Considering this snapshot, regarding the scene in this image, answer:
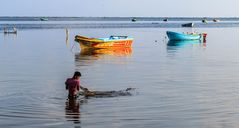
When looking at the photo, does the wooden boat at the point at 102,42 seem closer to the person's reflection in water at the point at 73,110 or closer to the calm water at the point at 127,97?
the calm water at the point at 127,97

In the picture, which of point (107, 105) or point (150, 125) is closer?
point (150, 125)

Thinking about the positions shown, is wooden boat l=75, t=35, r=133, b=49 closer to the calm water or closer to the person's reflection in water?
the calm water

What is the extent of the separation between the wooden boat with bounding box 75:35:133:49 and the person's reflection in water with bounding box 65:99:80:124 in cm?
3052

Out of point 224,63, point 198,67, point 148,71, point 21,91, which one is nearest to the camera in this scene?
point 21,91

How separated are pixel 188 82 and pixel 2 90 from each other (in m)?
8.26

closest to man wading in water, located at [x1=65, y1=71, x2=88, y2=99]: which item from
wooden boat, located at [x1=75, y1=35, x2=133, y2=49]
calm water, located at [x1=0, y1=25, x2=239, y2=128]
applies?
calm water, located at [x1=0, y1=25, x2=239, y2=128]

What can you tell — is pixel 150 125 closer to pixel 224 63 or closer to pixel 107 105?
pixel 107 105

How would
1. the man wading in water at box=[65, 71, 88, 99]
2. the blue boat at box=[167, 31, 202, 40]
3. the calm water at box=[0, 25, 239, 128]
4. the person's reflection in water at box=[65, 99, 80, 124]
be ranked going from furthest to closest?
the blue boat at box=[167, 31, 202, 40]
the man wading in water at box=[65, 71, 88, 99]
the person's reflection in water at box=[65, 99, 80, 124]
the calm water at box=[0, 25, 239, 128]

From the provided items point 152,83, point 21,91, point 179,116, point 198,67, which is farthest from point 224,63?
point 179,116

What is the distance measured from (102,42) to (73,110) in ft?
108

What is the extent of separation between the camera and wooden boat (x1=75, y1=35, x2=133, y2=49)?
49.2 m

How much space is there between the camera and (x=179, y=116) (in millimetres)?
15883

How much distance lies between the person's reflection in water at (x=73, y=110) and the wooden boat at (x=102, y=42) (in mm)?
30519

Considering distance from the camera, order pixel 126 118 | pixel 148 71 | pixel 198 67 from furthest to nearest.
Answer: pixel 198 67
pixel 148 71
pixel 126 118
